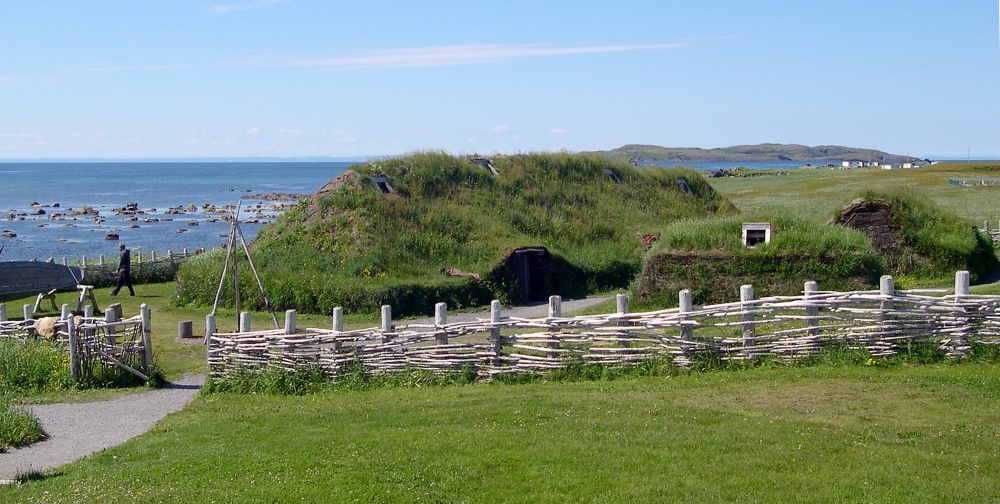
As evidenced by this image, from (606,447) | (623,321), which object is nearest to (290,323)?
(623,321)

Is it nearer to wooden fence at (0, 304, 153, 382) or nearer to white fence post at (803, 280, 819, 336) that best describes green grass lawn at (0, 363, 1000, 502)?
white fence post at (803, 280, 819, 336)

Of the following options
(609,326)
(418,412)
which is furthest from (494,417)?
(609,326)

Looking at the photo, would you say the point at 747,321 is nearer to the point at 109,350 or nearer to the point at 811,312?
the point at 811,312

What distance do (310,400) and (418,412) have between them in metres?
2.93

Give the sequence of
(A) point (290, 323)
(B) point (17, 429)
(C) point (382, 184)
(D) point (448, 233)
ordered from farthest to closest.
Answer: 1. (C) point (382, 184)
2. (D) point (448, 233)
3. (A) point (290, 323)
4. (B) point (17, 429)

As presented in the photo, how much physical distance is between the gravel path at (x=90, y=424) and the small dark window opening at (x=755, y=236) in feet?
53.1

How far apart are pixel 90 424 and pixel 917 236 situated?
81.3 ft

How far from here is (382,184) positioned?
113ft

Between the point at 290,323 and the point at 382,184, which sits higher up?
the point at 382,184

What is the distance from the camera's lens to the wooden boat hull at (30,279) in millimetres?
29984

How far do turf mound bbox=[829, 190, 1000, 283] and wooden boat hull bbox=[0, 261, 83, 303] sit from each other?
25.7 metres

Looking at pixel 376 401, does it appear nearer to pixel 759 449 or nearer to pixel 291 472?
pixel 291 472

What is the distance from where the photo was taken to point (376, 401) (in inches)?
581

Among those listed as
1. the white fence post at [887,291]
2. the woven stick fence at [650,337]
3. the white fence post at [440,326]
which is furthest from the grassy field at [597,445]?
the white fence post at [887,291]
